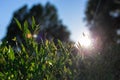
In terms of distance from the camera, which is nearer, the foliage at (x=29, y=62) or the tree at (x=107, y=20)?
the foliage at (x=29, y=62)

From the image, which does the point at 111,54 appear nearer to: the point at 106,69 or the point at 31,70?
the point at 106,69

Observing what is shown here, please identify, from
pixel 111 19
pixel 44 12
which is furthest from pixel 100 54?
pixel 44 12

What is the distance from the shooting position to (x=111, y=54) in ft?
18.5

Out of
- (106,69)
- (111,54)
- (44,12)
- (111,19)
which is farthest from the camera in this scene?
(44,12)

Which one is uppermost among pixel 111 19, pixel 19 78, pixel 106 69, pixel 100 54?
pixel 111 19

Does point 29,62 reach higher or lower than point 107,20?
lower

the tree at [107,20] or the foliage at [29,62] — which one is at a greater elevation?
the tree at [107,20]

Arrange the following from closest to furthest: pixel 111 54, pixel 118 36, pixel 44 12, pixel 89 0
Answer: pixel 111 54 → pixel 118 36 → pixel 89 0 → pixel 44 12

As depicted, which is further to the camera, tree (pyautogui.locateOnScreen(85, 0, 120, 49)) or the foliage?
tree (pyautogui.locateOnScreen(85, 0, 120, 49))

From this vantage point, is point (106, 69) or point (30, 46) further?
point (106, 69)

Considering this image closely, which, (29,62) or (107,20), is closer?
(29,62)

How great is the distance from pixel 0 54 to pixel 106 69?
1860 millimetres

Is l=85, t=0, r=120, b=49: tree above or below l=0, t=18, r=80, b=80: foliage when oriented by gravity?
above

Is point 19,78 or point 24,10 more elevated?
point 24,10
